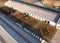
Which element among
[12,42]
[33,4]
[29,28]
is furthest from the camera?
[33,4]

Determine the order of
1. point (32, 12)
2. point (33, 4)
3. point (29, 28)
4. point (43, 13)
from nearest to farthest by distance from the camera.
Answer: point (29, 28) < point (43, 13) < point (32, 12) < point (33, 4)

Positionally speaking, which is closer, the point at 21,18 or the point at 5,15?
the point at 21,18

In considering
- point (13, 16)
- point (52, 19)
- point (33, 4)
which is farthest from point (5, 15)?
point (52, 19)

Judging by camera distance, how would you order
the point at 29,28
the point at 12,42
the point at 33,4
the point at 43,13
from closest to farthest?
the point at 12,42 < the point at 29,28 < the point at 43,13 < the point at 33,4

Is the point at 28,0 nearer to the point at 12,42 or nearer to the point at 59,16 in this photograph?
the point at 59,16

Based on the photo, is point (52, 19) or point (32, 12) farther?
point (32, 12)

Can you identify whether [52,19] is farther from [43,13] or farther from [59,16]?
[43,13]

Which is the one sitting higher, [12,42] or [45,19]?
[45,19]

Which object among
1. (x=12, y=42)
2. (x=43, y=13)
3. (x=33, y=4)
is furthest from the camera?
(x=33, y=4)

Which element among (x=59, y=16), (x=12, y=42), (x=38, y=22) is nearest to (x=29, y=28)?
(x=38, y=22)
